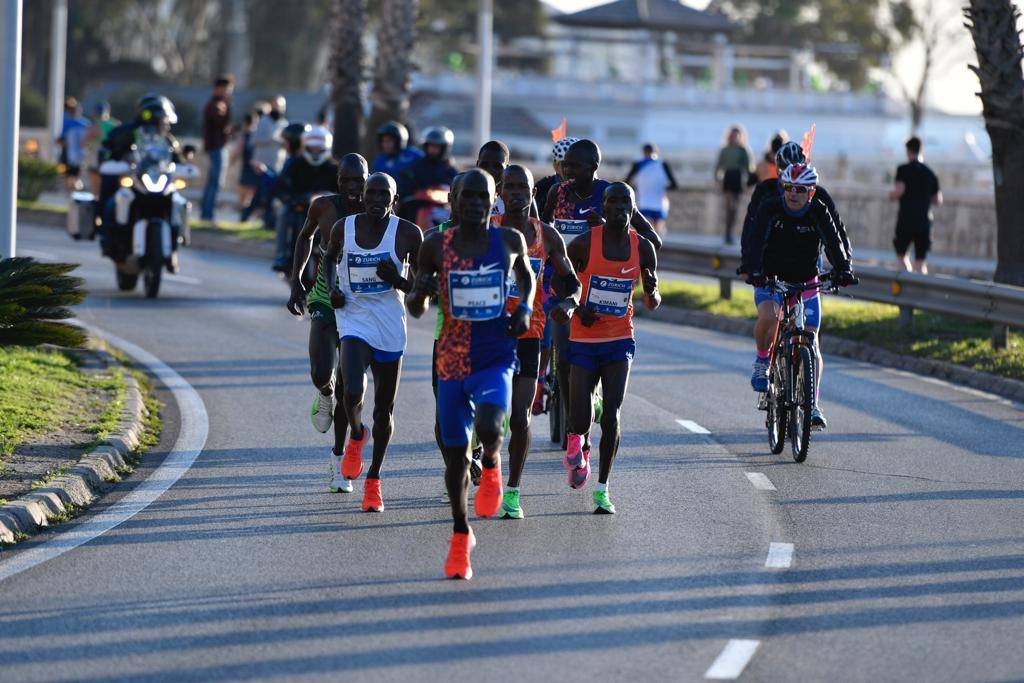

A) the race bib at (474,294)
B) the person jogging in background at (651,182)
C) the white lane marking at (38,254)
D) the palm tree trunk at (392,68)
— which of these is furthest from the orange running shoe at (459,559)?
the palm tree trunk at (392,68)

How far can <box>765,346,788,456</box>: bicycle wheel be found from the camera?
12148 mm

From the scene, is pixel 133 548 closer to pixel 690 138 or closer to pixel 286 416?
pixel 286 416

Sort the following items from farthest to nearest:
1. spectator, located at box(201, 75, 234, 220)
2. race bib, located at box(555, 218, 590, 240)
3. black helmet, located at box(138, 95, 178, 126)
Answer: spectator, located at box(201, 75, 234, 220) → black helmet, located at box(138, 95, 178, 126) → race bib, located at box(555, 218, 590, 240)

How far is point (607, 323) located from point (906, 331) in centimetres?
936

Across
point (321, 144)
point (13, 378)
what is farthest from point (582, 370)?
point (321, 144)

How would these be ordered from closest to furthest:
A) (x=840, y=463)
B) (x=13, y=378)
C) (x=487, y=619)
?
(x=487, y=619), (x=840, y=463), (x=13, y=378)

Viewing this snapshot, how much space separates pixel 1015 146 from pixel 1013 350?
9.38 ft

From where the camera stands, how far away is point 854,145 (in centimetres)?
7719

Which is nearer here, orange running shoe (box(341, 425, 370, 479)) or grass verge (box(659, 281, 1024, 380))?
orange running shoe (box(341, 425, 370, 479))

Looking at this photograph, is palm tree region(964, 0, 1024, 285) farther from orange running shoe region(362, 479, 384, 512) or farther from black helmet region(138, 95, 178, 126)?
orange running shoe region(362, 479, 384, 512)

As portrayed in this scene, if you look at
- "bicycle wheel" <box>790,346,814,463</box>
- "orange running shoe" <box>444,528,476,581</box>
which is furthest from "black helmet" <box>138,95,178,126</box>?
"orange running shoe" <box>444,528,476,581</box>

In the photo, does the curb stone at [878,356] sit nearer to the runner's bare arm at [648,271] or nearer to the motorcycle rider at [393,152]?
the motorcycle rider at [393,152]

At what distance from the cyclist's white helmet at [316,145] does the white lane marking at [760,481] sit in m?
9.19

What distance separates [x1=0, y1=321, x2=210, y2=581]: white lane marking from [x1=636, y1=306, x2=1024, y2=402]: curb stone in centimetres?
665
